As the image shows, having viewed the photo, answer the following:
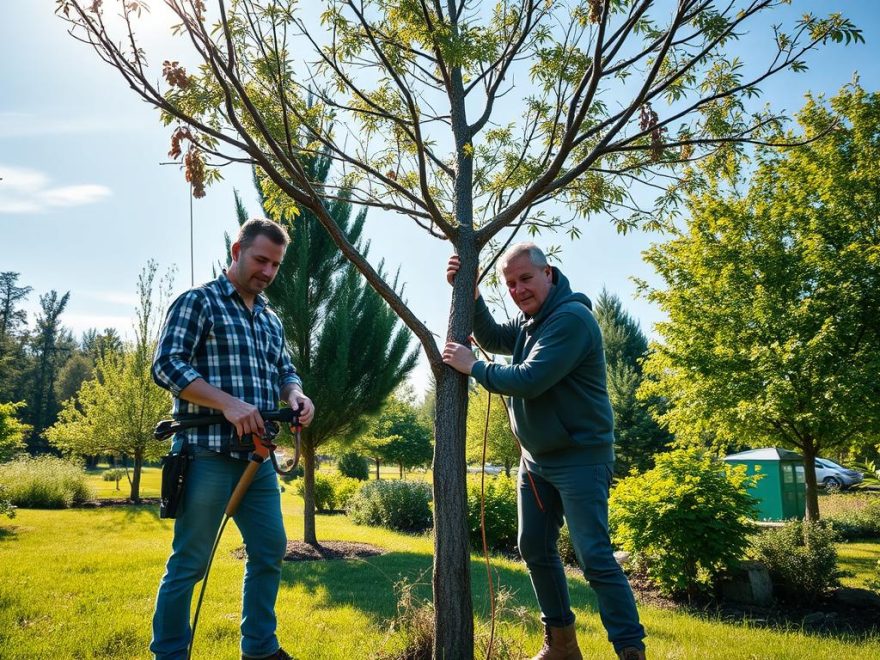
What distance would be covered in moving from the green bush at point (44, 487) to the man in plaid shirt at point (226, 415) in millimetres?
14336

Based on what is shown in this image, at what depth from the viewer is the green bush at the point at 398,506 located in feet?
40.3

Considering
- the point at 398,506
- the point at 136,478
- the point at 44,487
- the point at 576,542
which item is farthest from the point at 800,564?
the point at 136,478

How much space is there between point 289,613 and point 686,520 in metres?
4.09

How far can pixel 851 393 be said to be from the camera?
319 inches

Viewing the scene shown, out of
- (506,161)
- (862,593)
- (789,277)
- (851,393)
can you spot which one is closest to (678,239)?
(789,277)

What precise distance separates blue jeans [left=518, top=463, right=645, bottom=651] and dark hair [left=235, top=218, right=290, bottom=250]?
5.72 ft

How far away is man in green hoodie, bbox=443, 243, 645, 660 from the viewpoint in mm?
2475

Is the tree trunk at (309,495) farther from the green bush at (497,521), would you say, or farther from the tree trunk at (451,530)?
the tree trunk at (451,530)

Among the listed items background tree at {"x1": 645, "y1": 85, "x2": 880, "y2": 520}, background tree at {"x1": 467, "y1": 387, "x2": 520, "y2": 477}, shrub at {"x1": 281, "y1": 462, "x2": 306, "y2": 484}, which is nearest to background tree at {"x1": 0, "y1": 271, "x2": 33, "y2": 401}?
shrub at {"x1": 281, "y1": 462, "x2": 306, "y2": 484}

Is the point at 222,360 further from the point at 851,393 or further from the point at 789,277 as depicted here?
the point at 789,277

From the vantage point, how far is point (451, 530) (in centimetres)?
287

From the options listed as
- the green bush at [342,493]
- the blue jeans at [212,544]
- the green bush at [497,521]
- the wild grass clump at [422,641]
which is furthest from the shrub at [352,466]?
the blue jeans at [212,544]

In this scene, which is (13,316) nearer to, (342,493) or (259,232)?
(342,493)

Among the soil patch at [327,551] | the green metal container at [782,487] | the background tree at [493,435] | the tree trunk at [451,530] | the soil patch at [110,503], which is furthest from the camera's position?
the background tree at [493,435]
